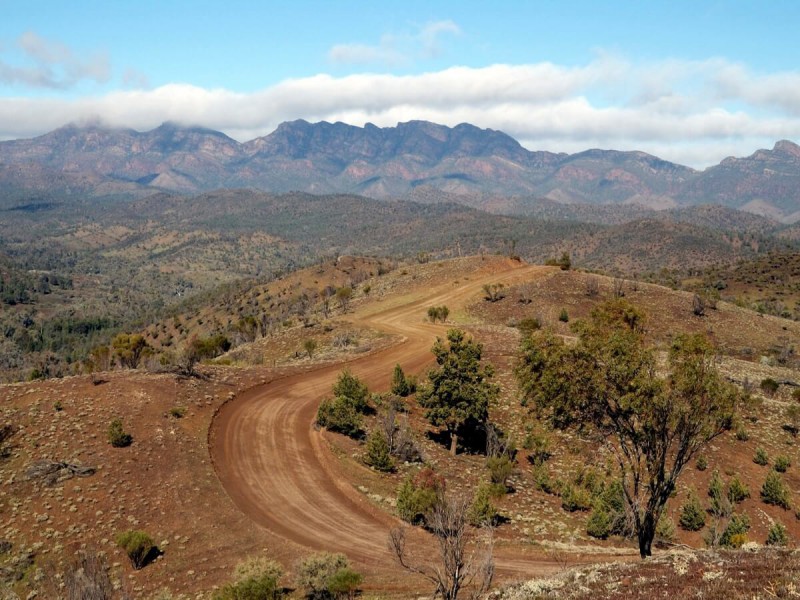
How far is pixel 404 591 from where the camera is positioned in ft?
61.6

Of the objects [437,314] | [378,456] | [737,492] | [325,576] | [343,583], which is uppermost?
[343,583]

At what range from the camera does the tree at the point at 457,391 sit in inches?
1298

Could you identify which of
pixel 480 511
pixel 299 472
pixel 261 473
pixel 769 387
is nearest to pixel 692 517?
pixel 480 511

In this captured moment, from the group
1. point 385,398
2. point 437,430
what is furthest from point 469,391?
point 385,398

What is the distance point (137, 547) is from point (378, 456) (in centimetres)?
1244

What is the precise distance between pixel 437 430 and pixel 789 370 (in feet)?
136

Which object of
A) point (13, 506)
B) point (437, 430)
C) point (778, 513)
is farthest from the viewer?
point (437, 430)

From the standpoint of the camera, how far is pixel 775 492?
30891 mm

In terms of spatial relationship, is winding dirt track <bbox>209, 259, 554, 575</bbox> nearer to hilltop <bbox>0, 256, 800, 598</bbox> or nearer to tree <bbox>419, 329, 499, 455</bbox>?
hilltop <bbox>0, 256, 800, 598</bbox>

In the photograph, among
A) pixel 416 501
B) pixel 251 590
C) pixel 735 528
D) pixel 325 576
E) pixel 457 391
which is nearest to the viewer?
pixel 251 590

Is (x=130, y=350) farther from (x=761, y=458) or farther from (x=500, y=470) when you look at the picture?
(x=761, y=458)

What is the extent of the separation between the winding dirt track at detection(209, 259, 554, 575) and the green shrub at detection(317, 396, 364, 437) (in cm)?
98

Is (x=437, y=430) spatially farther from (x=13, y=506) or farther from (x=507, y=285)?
(x=507, y=285)

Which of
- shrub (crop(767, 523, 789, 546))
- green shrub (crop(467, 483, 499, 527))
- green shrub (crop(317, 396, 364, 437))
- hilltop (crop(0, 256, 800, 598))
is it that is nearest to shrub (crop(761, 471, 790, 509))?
hilltop (crop(0, 256, 800, 598))
